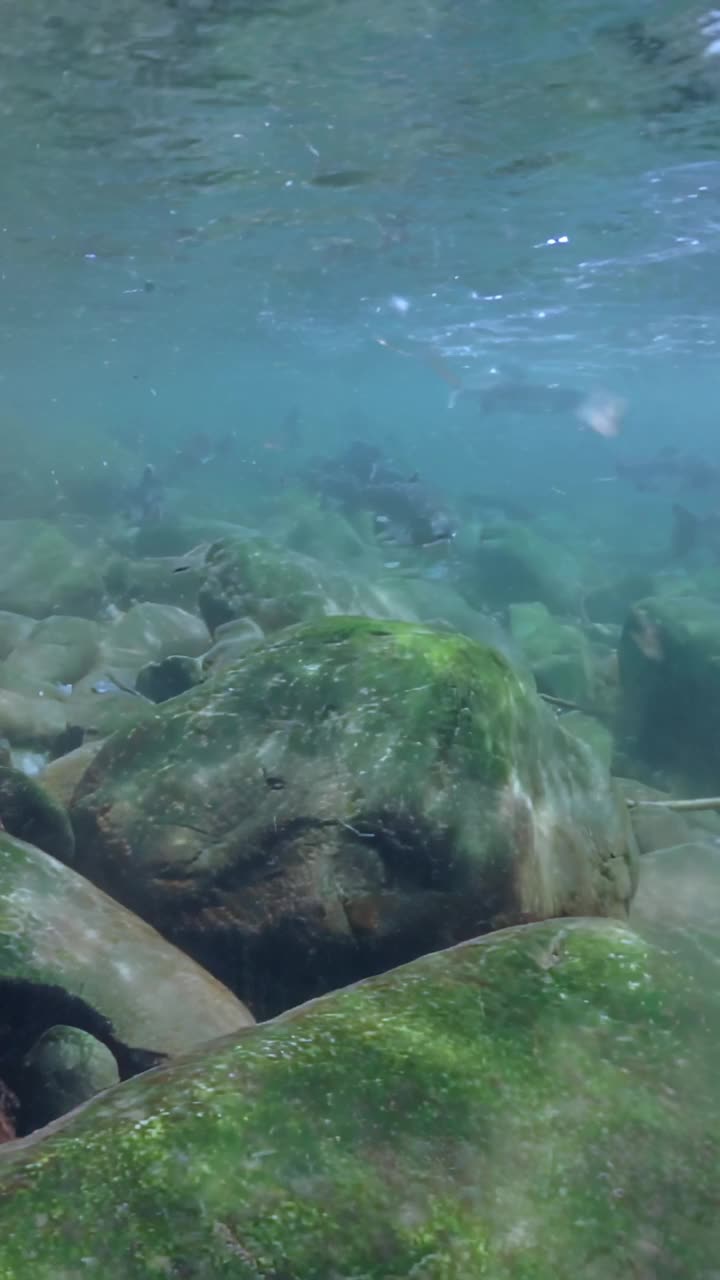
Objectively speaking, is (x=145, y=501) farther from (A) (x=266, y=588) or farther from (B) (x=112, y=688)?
(B) (x=112, y=688)

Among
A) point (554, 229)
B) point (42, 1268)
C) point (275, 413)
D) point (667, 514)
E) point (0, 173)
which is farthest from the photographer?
point (275, 413)

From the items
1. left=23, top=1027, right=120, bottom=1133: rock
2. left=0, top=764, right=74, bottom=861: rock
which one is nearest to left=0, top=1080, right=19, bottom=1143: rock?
left=23, top=1027, right=120, bottom=1133: rock

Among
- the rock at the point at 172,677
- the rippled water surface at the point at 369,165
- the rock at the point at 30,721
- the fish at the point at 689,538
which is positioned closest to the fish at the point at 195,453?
the rippled water surface at the point at 369,165

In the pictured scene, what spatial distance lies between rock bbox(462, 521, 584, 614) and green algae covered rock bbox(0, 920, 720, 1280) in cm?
1611

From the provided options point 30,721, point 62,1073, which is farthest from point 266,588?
point 62,1073

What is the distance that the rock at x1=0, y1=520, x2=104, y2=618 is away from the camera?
15.0 m

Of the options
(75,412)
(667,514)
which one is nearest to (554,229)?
(667,514)

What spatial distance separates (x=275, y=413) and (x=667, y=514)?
4201 inches

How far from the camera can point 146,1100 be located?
9.84ft

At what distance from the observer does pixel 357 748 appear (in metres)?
5.49

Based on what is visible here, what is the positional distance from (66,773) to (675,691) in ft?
25.6

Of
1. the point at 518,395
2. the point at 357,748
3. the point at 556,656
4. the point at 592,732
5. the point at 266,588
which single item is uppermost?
the point at 357,748

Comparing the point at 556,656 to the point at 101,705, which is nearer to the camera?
the point at 101,705

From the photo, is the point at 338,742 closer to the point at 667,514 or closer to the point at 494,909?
the point at 494,909
